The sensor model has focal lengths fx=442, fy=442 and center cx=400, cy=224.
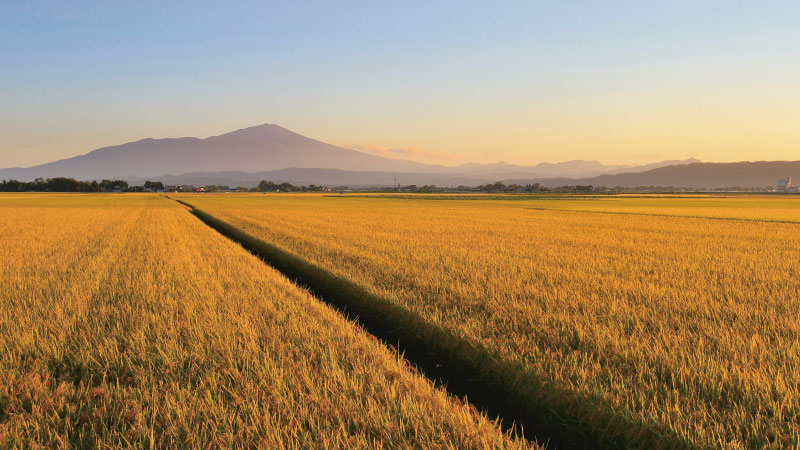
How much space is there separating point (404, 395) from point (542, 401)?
1.38 metres

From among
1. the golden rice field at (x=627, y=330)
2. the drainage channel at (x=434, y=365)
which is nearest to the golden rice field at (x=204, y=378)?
the drainage channel at (x=434, y=365)

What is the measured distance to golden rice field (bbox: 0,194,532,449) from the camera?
330cm

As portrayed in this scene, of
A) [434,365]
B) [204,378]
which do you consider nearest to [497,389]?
[434,365]

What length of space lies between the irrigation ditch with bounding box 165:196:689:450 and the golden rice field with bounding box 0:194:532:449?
498 mm

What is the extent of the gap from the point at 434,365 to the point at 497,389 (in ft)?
3.34

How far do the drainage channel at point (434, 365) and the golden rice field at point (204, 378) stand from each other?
0.41 meters

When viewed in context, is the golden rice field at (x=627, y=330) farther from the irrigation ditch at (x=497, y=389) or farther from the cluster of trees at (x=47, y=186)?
the cluster of trees at (x=47, y=186)

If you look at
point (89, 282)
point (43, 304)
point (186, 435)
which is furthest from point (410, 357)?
point (89, 282)

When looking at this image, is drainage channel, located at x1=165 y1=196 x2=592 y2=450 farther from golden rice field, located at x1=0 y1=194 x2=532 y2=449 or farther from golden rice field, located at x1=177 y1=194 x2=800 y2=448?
golden rice field, located at x1=0 y1=194 x2=532 y2=449

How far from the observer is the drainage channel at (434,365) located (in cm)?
402

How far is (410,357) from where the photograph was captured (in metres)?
5.87

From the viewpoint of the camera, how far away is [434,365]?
5625 millimetres

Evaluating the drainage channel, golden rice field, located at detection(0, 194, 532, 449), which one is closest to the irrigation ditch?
the drainage channel

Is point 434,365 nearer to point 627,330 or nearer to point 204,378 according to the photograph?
point 627,330
